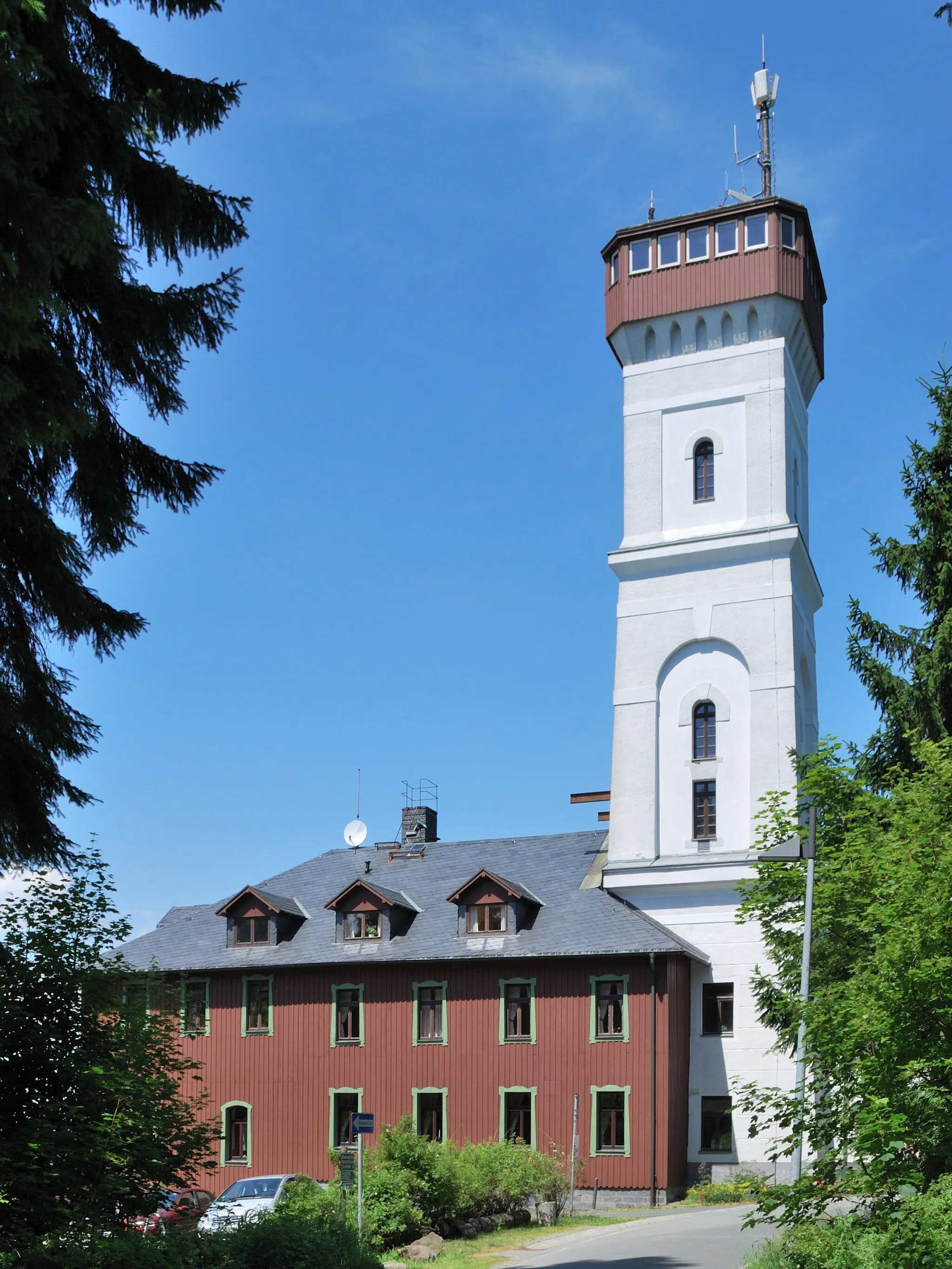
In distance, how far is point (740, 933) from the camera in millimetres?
39062

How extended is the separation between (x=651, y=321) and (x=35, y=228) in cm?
3727

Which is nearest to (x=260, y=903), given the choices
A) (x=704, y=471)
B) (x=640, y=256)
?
(x=704, y=471)

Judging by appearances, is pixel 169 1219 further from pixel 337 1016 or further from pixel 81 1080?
pixel 337 1016

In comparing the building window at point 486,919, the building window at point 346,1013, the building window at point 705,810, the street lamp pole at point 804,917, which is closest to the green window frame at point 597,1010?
the building window at point 486,919

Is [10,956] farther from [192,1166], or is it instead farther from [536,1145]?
[536,1145]

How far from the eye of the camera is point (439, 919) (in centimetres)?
4138

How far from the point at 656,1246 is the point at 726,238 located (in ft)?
101

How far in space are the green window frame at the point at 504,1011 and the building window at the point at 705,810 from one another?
667 centimetres

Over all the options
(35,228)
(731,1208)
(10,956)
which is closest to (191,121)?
(35,228)

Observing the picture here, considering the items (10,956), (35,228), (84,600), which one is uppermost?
(35,228)

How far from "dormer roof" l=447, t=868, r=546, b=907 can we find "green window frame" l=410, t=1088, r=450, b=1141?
527 centimetres

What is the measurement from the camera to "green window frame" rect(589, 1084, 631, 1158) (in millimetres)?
36156

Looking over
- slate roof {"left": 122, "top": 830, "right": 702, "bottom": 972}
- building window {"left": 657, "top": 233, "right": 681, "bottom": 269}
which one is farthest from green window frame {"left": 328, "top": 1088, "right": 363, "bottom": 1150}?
building window {"left": 657, "top": 233, "right": 681, "bottom": 269}

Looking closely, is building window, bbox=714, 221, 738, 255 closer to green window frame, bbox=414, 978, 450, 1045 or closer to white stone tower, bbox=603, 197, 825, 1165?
white stone tower, bbox=603, 197, 825, 1165
